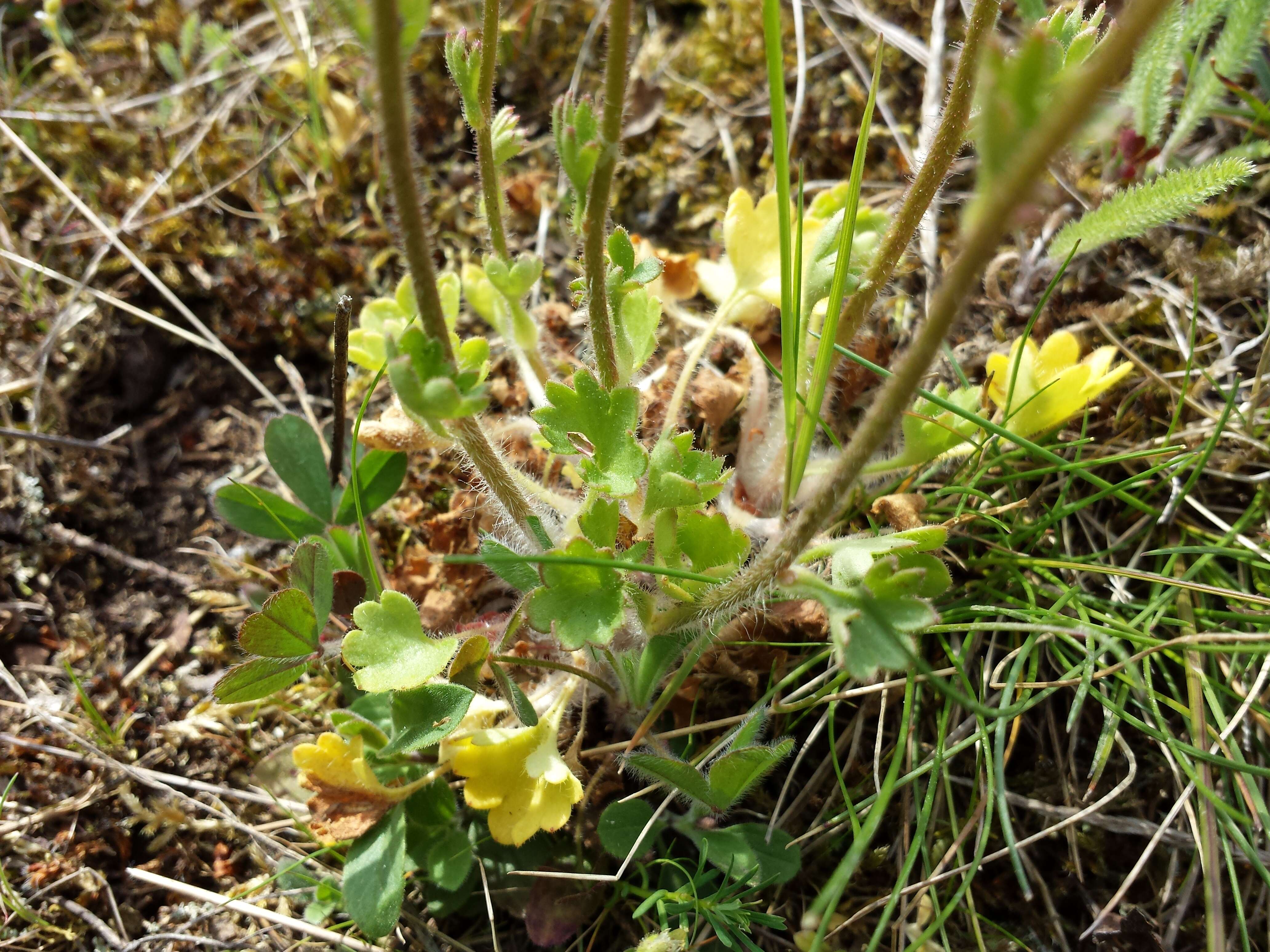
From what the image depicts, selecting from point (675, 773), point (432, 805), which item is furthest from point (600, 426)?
point (432, 805)

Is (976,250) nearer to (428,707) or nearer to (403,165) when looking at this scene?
(403,165)

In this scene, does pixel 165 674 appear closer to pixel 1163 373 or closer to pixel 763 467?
pixel 763 467

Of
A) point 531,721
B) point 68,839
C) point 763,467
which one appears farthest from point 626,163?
point 68,839

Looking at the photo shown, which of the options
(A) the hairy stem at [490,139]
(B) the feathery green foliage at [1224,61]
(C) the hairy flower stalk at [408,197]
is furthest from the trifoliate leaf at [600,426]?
(B) the feathery green foliage at [1224,61]

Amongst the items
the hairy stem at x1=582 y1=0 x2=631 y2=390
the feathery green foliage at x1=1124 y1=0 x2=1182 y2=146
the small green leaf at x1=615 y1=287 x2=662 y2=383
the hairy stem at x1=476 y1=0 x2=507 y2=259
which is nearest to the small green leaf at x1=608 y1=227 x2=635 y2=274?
the hairy stem at x1=582 y1=0 x2=631 y2=390

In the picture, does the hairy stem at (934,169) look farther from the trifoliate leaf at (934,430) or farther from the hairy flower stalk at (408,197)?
the hairy flower stalk at (408,197)

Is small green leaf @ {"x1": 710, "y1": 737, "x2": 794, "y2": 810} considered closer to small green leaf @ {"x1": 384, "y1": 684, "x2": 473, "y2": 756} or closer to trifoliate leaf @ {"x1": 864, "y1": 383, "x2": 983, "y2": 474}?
small green leaf @ {"x1": 384, "y1": 684, "x2": 473, "y2": 756}
